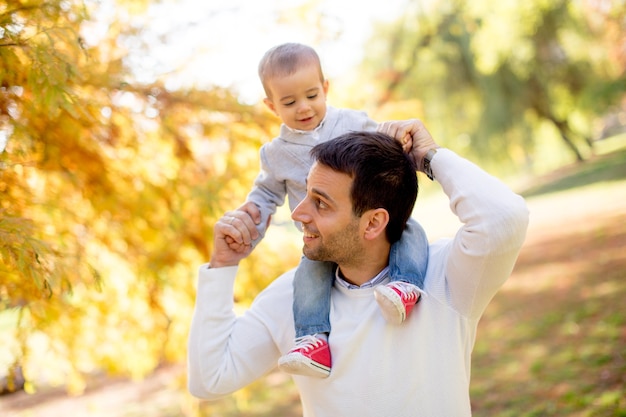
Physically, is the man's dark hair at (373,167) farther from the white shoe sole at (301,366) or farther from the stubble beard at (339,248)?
the white shoe sole at (301,366)

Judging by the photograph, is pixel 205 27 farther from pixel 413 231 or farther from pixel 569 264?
pixel 569 264

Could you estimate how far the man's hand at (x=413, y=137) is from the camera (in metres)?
2.00

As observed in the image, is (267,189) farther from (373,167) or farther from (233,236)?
(373,167)

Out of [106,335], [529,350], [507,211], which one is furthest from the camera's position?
[529,350]

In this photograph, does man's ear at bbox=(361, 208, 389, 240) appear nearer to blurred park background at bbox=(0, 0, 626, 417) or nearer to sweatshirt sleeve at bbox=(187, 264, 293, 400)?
sweatshirt sleeve at bbox=(187, 264, 293, 400)

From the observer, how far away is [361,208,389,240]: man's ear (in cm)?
196

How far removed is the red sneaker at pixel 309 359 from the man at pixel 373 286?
0.06 meters

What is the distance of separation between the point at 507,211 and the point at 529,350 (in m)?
4.95

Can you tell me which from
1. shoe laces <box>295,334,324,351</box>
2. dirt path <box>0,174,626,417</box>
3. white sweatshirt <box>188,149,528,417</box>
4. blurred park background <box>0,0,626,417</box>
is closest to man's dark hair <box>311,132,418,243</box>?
A: white sweatshirt <box>188,149,528,417</box>

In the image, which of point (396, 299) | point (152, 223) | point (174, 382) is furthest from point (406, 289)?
point (174, 382)

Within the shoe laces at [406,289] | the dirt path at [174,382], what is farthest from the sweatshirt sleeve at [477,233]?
the dirt path at [174,382]

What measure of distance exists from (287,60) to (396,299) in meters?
0.95

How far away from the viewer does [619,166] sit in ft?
56.4

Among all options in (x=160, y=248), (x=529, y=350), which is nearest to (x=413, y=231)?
(x=160, y=248)
